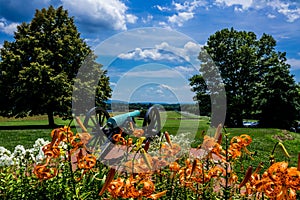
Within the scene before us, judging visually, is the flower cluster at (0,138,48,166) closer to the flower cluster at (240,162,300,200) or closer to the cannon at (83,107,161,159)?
the cannon at (83,107,161,159)

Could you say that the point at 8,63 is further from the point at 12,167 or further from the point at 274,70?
the point at 12,167

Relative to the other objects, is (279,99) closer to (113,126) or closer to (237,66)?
(237,66)

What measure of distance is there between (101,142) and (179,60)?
186 cm

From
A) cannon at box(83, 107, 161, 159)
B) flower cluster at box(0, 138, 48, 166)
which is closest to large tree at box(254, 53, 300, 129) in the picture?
cannon at box(83, 107, 161, 159)

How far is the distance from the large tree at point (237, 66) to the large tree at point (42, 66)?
8680 millimetres

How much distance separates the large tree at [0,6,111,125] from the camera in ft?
57.3

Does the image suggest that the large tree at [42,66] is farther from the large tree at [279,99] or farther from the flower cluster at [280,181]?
the flower cluster at [280,181]

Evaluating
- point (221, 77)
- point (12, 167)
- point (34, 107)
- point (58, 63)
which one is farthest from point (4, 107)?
point (12, 167)

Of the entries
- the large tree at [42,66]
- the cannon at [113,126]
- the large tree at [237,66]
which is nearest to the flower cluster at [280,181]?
the cannon at [113,126]

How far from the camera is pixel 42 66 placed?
17.3 metres

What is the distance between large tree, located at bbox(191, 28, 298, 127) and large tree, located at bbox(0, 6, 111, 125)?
868 centimetres

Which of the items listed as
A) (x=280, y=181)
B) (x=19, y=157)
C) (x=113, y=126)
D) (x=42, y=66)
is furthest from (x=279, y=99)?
(x=280, y=181)

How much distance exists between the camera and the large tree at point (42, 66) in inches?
687

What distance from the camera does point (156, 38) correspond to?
501cm
